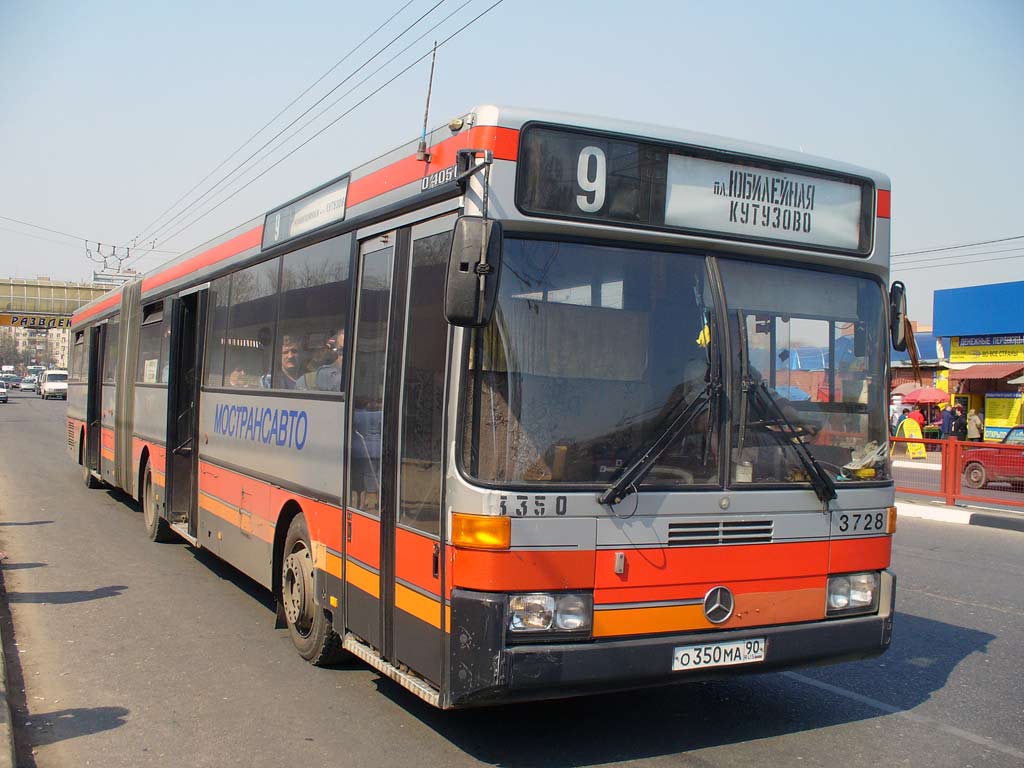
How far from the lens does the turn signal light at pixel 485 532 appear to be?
14.3ft

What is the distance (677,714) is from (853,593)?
51.3 inches

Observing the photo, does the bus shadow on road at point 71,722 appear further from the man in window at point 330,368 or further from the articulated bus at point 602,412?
the man in window at point 330,368

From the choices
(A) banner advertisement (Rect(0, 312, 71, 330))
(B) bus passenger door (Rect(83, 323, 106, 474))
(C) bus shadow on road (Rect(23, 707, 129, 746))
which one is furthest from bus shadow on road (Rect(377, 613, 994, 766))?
(A) banner advertisement (Rect(0, 312, 71, 330))

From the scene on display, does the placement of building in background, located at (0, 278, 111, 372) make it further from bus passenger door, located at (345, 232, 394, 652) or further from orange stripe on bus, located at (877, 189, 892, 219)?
orange stripe on bus, located at (877, 189, 892, 219)

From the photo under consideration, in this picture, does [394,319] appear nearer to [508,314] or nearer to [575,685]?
[508,314]

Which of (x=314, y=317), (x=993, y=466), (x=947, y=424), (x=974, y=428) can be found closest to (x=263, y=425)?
(x=314, y=317)

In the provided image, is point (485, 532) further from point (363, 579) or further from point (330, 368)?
point (330, 368)

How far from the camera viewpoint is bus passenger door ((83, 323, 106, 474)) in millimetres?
15781

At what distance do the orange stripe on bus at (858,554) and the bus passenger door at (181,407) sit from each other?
7149 mm

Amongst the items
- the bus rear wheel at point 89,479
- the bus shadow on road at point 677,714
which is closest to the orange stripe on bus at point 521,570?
the bus shadow on road at point 677,714

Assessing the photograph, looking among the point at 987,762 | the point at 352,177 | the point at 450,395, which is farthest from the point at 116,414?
the point at 987,762

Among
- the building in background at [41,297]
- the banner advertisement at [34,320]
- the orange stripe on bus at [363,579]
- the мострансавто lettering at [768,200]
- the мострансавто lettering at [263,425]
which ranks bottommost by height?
the orange stripe on bus at [363,579]

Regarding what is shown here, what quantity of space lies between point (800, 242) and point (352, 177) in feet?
9.42

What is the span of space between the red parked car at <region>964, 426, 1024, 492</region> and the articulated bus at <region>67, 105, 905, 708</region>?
38.7 feet
